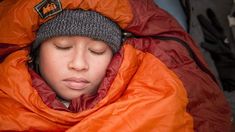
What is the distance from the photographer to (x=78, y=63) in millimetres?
1265

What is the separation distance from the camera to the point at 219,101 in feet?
4.75

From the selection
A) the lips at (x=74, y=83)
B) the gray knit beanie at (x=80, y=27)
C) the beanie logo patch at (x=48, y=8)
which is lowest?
the lips at (x=74, y=83)

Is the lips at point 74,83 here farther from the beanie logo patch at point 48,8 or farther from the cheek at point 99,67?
the beanie logo patch at point 48,8

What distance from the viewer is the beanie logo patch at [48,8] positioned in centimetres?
132

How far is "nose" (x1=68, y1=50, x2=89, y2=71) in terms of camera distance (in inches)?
49.8

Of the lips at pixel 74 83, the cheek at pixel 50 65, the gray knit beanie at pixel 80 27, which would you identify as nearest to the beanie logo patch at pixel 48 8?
the gray knit beanie at pixel 80 27

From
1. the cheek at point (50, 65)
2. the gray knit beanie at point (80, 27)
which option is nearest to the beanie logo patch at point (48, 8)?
the gray knit beanie at point (80, 27)

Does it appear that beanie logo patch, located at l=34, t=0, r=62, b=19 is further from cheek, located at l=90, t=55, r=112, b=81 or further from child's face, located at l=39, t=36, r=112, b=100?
cheek, located at l=90, t=55, r=112, b=81

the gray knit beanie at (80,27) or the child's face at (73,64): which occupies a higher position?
the gray knit beanie at (80,27)

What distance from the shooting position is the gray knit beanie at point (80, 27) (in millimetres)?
1287

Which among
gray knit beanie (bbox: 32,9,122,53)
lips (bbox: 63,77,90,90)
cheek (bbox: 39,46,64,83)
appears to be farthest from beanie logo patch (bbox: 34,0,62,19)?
lips (bbox: 63,77,90,90)

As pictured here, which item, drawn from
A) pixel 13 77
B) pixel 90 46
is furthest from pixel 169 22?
pixel 13 77

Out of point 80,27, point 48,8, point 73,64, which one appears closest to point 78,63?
point 73,64

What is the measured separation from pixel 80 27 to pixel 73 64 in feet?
0.41
